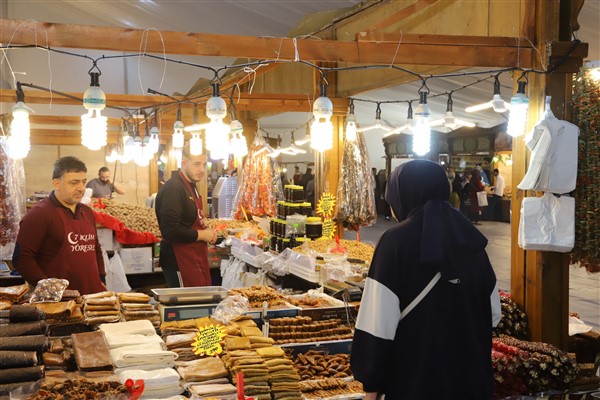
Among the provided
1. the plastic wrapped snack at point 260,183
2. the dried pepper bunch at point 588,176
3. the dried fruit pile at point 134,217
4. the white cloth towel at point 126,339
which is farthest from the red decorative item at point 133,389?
the plastic wrapped snack at point 260,183

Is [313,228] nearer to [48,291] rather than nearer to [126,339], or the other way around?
[48,291]

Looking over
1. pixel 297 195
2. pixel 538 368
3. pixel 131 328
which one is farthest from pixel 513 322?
pixel 297 195

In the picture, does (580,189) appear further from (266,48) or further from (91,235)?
(91,235)

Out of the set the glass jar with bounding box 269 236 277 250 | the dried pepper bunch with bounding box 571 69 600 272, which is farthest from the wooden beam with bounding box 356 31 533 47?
the glass jar with bounding box 269 236 277 250

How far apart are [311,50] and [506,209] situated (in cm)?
1790

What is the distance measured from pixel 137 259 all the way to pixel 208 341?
520cm

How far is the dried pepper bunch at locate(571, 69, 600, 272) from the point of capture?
444 centimetres

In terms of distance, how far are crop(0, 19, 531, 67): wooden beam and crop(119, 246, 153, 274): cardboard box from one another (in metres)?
4.60

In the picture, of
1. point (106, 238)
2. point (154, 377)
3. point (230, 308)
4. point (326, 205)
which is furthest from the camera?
point (106, 238)

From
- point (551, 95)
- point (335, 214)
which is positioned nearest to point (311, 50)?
point (551, 95)

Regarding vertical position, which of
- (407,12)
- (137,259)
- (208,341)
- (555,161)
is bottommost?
(137,259)

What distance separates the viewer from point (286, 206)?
7.20 metres

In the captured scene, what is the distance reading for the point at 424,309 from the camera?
260cm

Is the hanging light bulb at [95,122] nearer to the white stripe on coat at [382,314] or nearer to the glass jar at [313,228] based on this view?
the white stripe on coat at [382,314]
